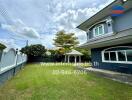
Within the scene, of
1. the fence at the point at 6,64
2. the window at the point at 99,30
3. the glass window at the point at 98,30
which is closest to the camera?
the fence at the point at 6,64

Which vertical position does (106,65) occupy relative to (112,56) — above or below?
below

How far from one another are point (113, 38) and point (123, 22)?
2.50m

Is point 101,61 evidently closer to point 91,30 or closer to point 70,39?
point 91,30

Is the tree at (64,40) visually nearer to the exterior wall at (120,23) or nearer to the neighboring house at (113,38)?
the neighboring house at (113,38)

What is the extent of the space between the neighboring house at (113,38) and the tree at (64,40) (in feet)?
60.2

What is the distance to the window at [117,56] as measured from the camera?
839 centimetres

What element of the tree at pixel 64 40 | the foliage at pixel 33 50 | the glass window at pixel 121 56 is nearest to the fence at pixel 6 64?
the glass window at pixel 121 56

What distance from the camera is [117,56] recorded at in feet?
30.8

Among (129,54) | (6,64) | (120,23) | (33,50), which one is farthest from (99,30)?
(33,50)

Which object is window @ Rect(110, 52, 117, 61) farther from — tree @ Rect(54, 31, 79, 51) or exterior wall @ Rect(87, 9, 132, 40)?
tree @ Rect(54, 31, 79, 51)

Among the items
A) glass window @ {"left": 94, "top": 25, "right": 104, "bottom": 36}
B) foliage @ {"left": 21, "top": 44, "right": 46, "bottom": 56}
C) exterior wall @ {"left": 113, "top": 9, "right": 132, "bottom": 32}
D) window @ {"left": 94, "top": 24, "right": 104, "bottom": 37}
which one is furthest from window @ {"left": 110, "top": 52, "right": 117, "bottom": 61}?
foliage @ {"left": 21, "top": 44, "right": 46, "bottom": 56}

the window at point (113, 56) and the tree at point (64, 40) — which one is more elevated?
the tree at point (64, 40)

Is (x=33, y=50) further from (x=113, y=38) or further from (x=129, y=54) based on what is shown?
(x=129, y=54)

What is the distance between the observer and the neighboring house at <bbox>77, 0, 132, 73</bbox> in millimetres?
8141
